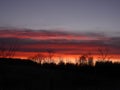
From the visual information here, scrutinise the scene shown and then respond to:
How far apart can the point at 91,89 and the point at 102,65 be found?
1826cm

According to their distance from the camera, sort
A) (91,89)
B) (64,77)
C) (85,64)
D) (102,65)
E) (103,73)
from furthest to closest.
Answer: (85,64)
(102,65)
(103,73)
(64,77)
(91,89)

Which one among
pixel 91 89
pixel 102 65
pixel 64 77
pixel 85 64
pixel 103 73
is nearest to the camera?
pixel 91 89

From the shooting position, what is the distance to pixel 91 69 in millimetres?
40656

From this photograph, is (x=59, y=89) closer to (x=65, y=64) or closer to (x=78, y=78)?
(x=78, y=78)

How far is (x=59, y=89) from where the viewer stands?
24.0m

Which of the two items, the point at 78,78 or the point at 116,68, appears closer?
the point at 78,78

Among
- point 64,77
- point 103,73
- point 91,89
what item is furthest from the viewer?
point 103,73

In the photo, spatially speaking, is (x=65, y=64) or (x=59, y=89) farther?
(x=65, y=64)

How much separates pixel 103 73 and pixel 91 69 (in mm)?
2296

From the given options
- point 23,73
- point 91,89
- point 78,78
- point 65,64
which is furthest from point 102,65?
point 91,89

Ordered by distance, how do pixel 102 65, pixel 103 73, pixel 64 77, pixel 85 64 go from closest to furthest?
1. pixel 64 77
2. pixel 103 73
3. pixel 102 65
4. pixel 85 64

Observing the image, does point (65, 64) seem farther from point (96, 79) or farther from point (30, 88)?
point (30, 88)

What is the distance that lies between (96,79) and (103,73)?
20.5 ft

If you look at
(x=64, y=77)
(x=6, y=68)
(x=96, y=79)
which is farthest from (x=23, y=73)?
(x=96, y=79)
